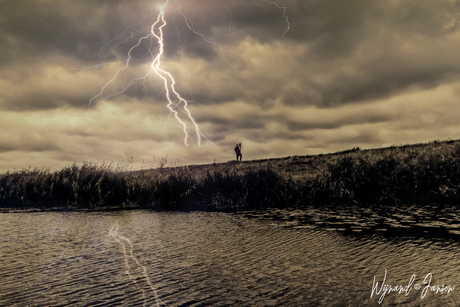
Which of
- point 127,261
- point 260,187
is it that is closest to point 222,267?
point 127,261

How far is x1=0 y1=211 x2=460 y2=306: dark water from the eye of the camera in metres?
3.50

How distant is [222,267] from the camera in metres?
4.59

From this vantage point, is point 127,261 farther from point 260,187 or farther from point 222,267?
point 260,187

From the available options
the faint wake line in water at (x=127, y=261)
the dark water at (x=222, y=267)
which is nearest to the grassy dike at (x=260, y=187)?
the faint wake line in water at (x=127, y=261)

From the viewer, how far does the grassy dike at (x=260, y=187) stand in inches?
496

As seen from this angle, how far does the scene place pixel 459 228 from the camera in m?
6.88

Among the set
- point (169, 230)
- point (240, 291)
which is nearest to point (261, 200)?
point (169, 230)

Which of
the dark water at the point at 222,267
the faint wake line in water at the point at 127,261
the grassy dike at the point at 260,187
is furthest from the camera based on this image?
the grassy dike at the point at 260,187

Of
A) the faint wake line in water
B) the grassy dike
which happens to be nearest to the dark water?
the faint wake line in water

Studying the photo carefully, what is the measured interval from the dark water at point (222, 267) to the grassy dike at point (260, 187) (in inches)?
242

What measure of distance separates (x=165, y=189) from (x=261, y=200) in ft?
15.2

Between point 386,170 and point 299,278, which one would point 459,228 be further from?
point 386,170

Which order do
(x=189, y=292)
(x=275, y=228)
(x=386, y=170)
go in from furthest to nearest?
(x=386, y=170), (x=275, y=228), (x=189, y=292)

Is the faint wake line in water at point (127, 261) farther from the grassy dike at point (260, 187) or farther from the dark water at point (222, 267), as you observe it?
the grassy dike at point (260, 187)
